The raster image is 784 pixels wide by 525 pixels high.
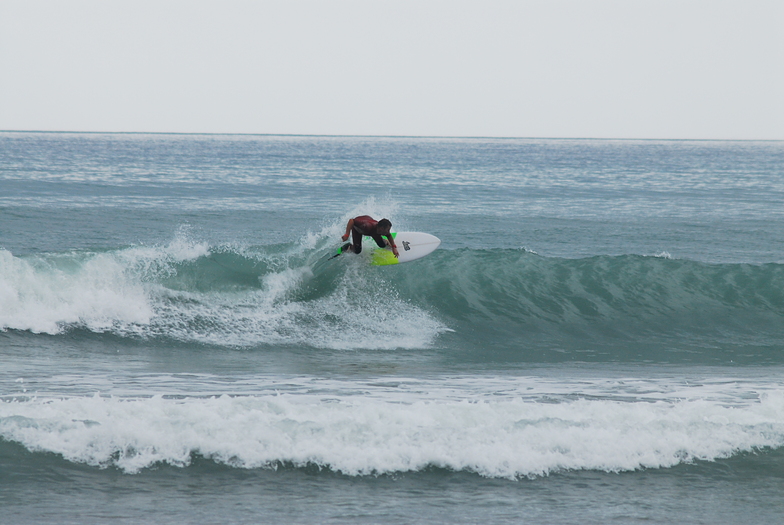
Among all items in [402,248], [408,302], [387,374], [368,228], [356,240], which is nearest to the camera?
[387,374]

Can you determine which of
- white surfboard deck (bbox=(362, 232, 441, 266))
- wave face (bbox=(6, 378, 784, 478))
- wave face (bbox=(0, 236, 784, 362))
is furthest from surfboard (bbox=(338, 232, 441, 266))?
wave face (bbox=(6, 378, 784, 478))

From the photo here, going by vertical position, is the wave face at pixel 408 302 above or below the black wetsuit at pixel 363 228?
below

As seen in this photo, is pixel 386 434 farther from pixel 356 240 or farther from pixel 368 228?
pixel 356 240

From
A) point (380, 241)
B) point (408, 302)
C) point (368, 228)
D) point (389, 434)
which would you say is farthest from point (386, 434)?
point (408, 302)

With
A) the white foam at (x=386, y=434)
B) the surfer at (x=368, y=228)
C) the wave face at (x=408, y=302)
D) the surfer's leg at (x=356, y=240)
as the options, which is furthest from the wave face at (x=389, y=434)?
the surfer's leg at (x=356, y=240)

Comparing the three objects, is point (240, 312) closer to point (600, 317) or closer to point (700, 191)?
point (600, 317)

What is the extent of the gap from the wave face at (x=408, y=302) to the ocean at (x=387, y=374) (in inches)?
2.1

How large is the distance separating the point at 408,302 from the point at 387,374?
459 centimetres

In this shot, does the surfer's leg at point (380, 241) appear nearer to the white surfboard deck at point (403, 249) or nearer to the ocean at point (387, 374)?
the white surfboard deck at point (403, 249)

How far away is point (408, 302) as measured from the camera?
14.5m

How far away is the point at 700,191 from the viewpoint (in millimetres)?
40219

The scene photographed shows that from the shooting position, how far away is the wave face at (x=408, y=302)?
486 inches

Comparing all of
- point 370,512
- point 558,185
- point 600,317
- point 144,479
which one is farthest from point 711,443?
point 558,185

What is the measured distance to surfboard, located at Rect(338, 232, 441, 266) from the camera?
1412cm
